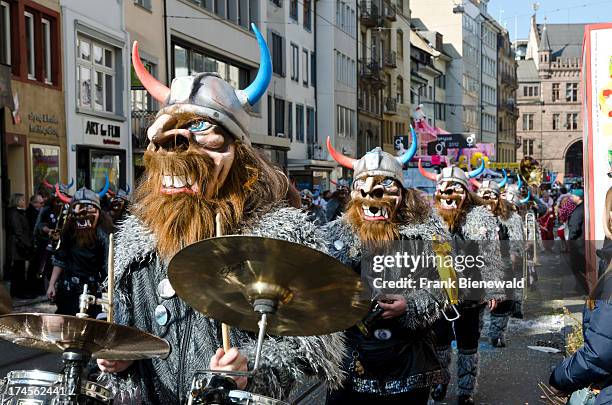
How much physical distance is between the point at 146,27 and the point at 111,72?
2.08m

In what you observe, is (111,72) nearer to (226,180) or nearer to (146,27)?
(146,27)

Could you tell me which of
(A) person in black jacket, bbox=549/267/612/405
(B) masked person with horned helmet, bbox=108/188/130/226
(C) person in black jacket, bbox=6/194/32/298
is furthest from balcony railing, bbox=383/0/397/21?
(A) person in black jacket, bbox=549/267/612/405

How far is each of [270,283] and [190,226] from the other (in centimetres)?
74

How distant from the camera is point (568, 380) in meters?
3.60

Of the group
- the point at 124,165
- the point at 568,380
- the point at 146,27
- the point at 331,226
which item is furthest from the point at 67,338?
the point at 146,27

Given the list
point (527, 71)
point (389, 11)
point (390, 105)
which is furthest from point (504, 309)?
point (527, 71)

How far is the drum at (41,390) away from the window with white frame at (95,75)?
16.7 meters

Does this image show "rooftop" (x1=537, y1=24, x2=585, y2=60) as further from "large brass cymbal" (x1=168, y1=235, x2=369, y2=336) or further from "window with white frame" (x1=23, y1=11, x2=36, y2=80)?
"large brass cymbal" (x1=168, y1=235, x2=369, y2=336)

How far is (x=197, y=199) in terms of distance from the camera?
9.88 ft

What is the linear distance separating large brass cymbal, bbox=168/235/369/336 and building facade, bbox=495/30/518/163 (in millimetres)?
97516

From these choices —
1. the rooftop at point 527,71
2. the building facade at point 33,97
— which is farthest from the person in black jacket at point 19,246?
the rooftop at point 527,71

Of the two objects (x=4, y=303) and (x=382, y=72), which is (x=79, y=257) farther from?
(x=382, y=72)

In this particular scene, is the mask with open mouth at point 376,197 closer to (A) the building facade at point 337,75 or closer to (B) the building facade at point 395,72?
(A) the building facade at point 337,75

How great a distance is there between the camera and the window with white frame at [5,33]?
1612 cm
